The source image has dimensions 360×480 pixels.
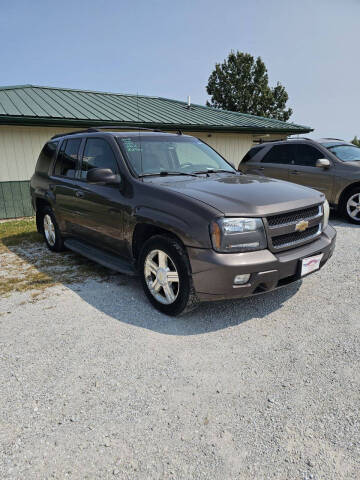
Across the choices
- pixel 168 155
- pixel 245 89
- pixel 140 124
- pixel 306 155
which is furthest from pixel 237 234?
pixel 245 89

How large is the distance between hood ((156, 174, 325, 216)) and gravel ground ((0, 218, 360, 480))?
111 centimetres

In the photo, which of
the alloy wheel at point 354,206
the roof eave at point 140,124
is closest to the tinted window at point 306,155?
the alloy wheel at point 354,206

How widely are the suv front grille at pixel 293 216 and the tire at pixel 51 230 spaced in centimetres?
380

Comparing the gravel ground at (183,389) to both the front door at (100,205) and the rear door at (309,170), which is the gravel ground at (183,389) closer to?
the front door at (100,205)

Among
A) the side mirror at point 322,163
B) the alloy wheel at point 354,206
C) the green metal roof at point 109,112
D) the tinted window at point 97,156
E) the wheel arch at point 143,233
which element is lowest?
the alloy wheel at point 354,206

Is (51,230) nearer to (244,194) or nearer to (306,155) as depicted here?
(244,194)

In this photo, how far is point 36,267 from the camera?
5363 mm

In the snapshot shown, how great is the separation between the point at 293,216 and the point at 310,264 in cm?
50

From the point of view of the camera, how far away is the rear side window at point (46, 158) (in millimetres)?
5748

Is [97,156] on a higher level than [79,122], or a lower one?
lower

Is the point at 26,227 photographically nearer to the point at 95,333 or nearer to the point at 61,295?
the point at 61,295

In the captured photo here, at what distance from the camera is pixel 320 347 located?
298 centimetres

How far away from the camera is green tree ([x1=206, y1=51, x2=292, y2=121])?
4084 centimetres

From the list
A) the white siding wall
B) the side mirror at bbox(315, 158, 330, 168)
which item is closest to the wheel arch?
the side mirror at bbox(315, 158, 330, 168)
